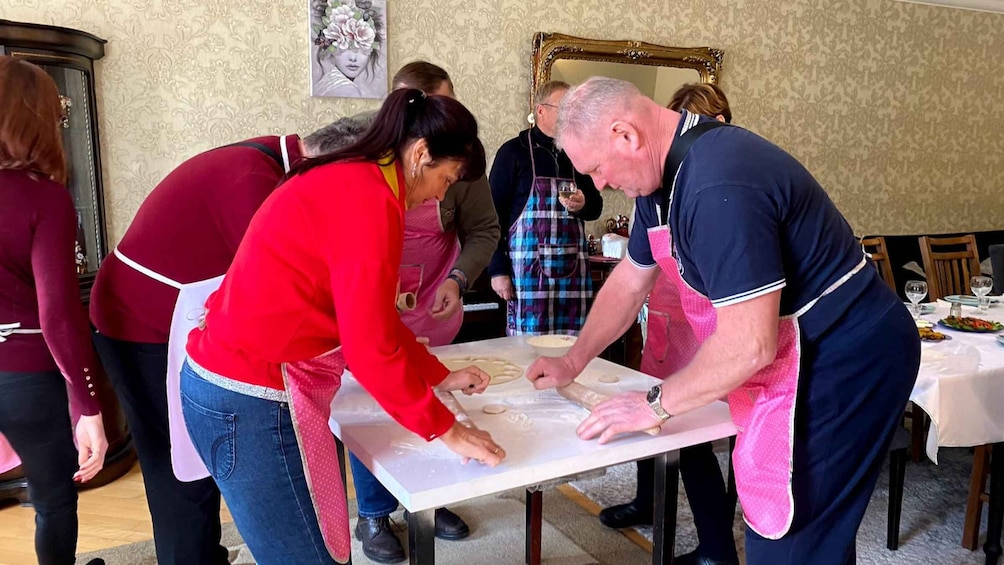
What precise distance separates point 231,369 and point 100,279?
57 centimetres

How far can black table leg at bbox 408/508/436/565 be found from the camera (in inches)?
44.7

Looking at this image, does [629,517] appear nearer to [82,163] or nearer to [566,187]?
[566,187]

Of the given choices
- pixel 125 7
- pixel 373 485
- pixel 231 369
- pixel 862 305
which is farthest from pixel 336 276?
pixel 125 7

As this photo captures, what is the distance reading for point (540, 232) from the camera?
2783 millimetres

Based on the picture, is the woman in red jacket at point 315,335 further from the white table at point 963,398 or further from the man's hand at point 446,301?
the white table at point 963,398

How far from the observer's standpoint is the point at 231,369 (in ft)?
3.77

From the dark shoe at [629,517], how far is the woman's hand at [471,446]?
4.70ft

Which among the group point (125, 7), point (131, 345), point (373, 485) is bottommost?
point (373, 485)

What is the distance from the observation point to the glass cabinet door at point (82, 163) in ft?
9.07

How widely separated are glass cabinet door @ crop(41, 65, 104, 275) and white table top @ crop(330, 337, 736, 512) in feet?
6.09

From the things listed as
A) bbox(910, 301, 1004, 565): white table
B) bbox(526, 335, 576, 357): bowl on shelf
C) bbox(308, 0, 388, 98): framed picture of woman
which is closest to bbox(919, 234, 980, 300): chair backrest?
bbox(910, 301, 1004, 565): white table

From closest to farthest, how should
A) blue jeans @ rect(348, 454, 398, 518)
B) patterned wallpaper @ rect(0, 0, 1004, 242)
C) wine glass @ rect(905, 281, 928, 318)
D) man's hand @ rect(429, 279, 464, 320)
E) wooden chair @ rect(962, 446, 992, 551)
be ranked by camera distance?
man's hand @ rect(429, 279, 464, 320) < blue jeans @ rect(348, 454, 398, 518) < wooden chair @ rect(962, 446, 992, 551) < wine glass @ rect(905, 281, 928, 318) < patterned wallpaper @ rect(0, 0, 1004, 242)

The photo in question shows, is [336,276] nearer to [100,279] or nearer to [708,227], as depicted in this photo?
[708,227]

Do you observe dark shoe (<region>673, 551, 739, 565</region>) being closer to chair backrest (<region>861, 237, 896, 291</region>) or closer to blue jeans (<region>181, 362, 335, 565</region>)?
blue jeans (<region>181, 362, 335, 565</region>)
